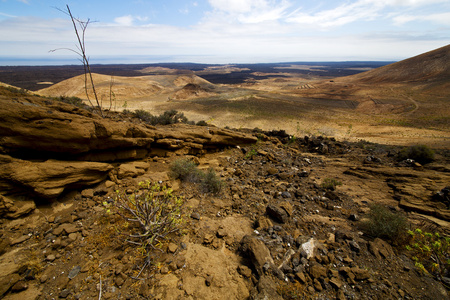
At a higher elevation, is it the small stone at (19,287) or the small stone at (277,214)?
the small stone at (19,287)

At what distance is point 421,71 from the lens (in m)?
43.7

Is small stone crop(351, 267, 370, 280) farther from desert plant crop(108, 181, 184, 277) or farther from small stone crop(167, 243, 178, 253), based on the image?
desert plant crop(108, 181, 184, 277)

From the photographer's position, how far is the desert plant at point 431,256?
3.14 meters

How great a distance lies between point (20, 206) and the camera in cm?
357

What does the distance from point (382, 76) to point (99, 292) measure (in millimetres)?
69544

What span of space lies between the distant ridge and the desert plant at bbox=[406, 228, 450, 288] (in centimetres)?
5243

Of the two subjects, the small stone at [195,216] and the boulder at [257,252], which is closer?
the boulder at [257,252]

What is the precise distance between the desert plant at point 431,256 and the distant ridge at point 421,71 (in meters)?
52.4

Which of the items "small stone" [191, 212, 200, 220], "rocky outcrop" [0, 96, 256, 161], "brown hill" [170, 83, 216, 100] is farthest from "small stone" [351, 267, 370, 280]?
"brown hill" [170, 83, 216, 100]

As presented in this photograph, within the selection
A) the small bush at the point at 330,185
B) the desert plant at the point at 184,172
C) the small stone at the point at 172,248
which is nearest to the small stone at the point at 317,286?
the small stone at the point at 172,248

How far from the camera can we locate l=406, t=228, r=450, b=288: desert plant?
3.14m

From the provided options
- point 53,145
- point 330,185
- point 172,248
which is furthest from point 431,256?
point 53,145

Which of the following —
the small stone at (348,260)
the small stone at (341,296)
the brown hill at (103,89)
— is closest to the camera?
the small stone at (341,296)

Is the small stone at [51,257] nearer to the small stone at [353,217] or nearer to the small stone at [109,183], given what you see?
the small stone at [109,183]
